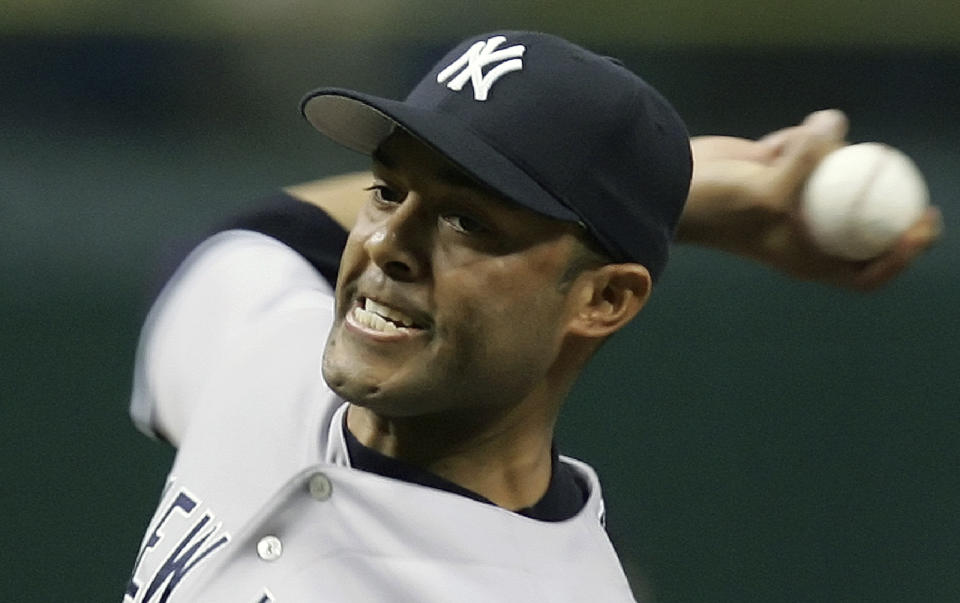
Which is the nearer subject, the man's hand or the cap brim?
the cap brim

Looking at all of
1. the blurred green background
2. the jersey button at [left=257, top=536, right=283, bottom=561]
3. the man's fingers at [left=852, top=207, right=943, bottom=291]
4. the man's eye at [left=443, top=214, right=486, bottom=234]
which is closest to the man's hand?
the man's fingers at [left=852, top=207, right=943, bottom=291]

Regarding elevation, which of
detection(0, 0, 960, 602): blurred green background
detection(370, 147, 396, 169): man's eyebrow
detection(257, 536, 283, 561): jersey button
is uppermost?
detection(370, 147, 396, 169): man's eyebrow

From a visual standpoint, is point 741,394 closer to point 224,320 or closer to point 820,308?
point 820,308

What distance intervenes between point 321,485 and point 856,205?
1.42 ft

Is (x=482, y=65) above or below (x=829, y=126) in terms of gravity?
above

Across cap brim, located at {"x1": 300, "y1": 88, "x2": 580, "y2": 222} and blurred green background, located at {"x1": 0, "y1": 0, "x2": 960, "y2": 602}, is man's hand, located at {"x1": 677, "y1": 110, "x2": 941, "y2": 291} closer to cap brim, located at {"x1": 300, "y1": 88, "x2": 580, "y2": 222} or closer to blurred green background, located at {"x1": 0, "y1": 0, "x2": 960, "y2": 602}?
cap brim, located at {"x1": 300, "y1": 88, "x2": 580, "y2": 222}

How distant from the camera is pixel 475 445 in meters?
0.96

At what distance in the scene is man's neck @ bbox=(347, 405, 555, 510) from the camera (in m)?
0.94

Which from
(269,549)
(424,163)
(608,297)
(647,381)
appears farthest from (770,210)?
(647,381)

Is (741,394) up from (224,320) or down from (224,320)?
down

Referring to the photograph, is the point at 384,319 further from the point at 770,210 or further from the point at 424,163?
the point at 770,210

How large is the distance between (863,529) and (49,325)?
119cm

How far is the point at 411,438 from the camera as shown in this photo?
A: 37.4 inches

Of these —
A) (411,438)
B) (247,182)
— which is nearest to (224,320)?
(411,438)
